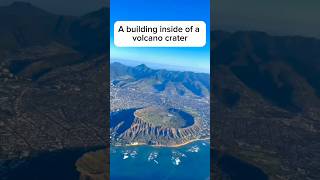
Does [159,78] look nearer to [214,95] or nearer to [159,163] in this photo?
[159,163]

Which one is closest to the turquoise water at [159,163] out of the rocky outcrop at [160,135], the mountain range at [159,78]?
the rocky outcrop at [160,135]

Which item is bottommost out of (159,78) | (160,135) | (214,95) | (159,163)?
(159,163)

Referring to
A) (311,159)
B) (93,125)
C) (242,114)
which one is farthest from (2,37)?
(311,159)

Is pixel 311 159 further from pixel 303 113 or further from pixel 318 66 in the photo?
pixel 318 66

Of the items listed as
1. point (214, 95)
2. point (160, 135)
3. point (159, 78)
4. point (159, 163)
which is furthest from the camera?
point (214, 95)

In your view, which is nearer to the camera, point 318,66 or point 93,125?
point 93,125

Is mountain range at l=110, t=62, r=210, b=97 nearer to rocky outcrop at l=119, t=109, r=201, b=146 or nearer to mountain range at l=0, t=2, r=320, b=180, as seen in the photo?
rocky outcrop at l=119, t=109, r=201, b=146

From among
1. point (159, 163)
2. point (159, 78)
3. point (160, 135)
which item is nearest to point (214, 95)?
point (159, 78)

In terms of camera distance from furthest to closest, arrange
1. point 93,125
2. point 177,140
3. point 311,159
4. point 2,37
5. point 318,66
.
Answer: point 2,37, point 318,66, point 93,125, point 311,159, point 177,140
